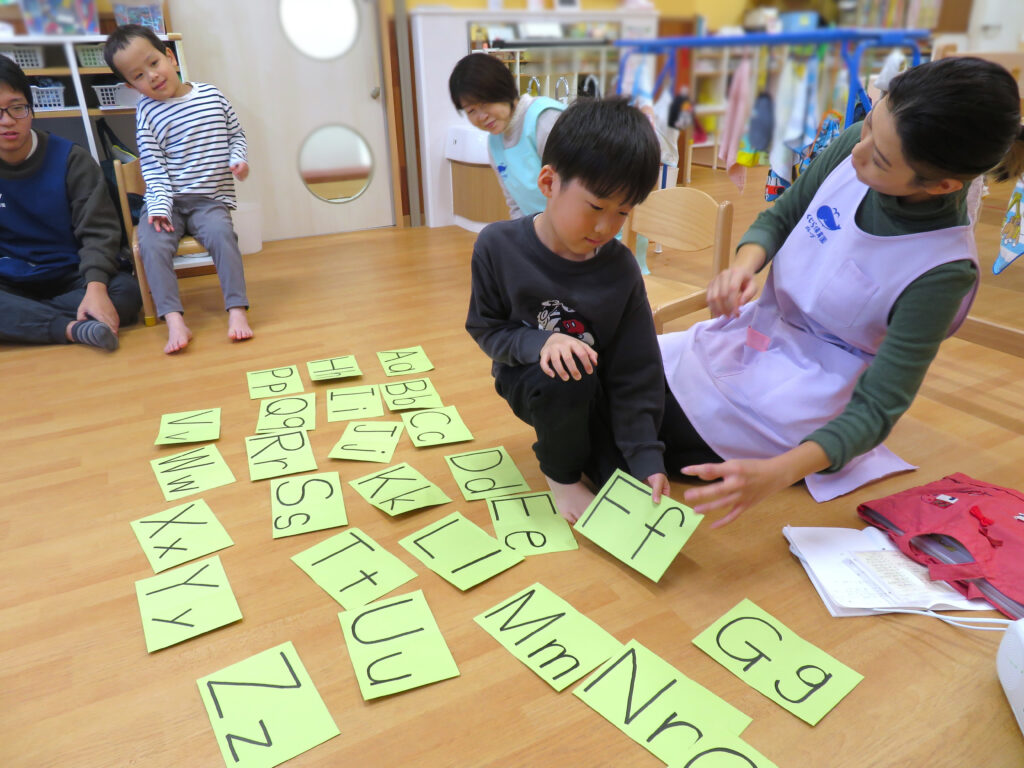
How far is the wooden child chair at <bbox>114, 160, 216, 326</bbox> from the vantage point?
1.88m

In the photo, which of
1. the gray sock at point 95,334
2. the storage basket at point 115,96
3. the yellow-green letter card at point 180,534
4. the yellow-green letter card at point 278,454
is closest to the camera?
the yellow-green letter card at point 180,534

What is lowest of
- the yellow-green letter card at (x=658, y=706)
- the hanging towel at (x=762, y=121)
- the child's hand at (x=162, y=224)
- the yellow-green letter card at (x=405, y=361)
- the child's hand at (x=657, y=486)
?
the yellow-green letter card at (x=405, y=361)

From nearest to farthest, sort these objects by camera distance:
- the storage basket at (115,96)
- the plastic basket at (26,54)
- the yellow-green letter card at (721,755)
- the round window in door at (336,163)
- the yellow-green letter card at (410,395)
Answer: the yellow-green letter card at (721,755)
the yellow-green letter card at (410,395)
the plastic basket at (26,54)
the storage basket at (115,96)
the round window in door at (336,163)

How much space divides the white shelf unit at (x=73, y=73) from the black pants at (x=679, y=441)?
1905 mm

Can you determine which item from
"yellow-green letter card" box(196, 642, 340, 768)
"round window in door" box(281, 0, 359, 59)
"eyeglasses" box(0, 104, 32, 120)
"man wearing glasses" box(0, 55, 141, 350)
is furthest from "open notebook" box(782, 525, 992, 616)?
"eyeglasses" box(0, 104, 32, 120)

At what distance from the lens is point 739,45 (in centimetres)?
22

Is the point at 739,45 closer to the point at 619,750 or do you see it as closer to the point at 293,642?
the point at 619,750

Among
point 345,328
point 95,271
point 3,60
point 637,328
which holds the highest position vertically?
point 3,60

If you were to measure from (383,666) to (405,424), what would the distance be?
2.06 ft

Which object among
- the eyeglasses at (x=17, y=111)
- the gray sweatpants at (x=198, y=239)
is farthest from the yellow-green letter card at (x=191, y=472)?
the eyeglasses at (x=17, y=111)

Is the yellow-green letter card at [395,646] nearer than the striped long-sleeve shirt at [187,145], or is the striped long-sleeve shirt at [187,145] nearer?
the yellow-green letter card at [395,646]

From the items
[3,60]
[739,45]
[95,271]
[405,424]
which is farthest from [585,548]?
[3,60]

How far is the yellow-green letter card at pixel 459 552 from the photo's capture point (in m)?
0.98

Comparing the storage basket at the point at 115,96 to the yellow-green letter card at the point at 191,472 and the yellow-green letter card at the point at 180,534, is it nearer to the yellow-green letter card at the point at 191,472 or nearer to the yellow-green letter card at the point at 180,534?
the yellow-green letter card at the point at 191,472
